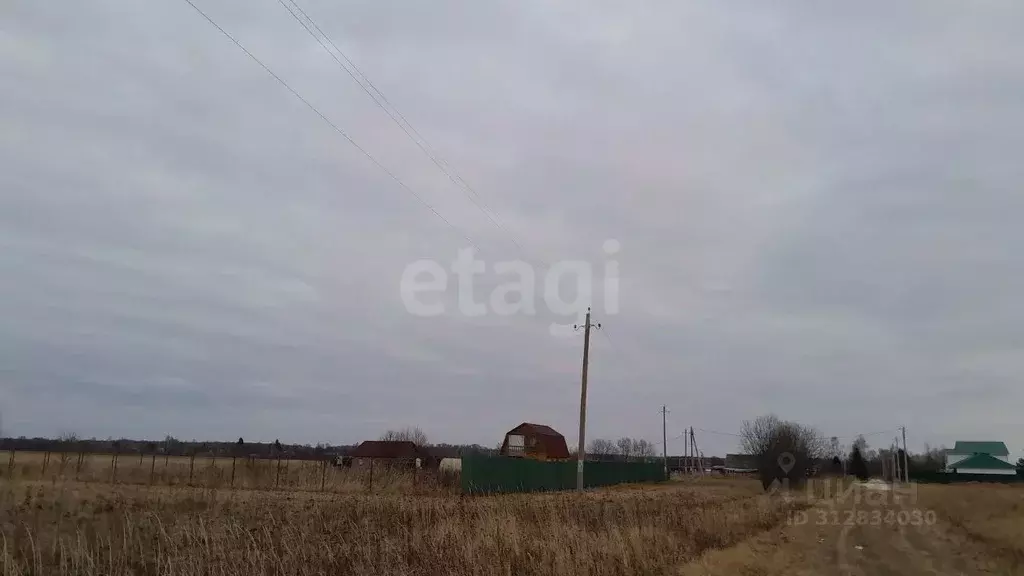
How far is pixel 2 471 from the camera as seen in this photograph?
26.3m

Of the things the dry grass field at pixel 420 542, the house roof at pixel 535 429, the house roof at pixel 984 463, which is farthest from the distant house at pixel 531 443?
the house roof at pixel 984 463

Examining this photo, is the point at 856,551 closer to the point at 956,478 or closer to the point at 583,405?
the point at 583,405

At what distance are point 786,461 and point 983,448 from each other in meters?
94.6

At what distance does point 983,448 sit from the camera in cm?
12706

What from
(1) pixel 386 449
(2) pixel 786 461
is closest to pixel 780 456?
(2) pixel 786 461

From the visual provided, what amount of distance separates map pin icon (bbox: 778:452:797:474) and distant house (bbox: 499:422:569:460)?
74.1ft

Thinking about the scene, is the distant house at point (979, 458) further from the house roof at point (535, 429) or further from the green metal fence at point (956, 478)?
the house roof at point (535, 429)

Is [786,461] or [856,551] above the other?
[786,461]

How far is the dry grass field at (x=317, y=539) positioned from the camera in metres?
11.3

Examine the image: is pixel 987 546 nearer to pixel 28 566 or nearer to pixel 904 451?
pixel 28 566

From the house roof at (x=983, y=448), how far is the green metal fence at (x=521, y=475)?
103m

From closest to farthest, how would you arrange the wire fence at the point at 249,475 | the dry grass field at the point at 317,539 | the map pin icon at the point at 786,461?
the dry grass field at the point at 317,539
the wire fence at the point at 249,475
the map pin icon at the point at 786,461

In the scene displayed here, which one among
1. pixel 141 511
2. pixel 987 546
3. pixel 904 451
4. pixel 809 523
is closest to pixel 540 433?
pixel 904 451

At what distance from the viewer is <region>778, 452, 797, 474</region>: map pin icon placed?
55281 millimetres
